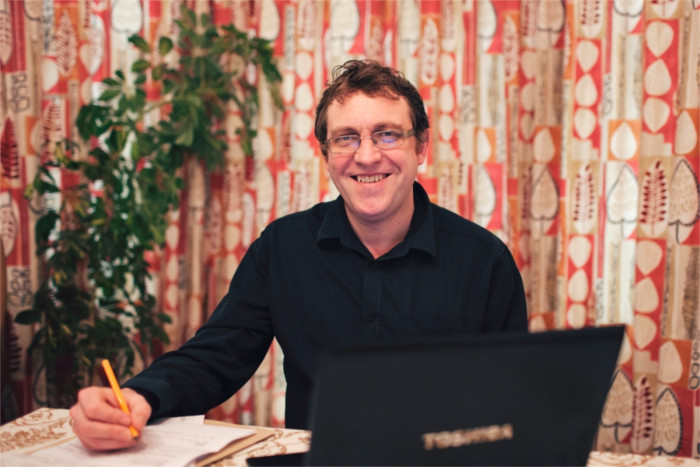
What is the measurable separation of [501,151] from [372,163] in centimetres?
134

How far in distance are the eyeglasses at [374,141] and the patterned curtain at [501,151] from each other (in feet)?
4.10

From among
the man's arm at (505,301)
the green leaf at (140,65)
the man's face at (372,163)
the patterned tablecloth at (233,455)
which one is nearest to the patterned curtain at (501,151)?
the green leaf at (140,65)

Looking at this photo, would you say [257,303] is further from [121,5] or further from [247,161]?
[121,5]

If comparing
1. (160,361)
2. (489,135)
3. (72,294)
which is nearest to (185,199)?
(72,294)

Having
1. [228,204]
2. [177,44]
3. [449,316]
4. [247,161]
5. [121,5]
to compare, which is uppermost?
[121,5]

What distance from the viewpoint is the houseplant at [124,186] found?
248 centimetres

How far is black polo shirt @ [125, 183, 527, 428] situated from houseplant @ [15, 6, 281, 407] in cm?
122

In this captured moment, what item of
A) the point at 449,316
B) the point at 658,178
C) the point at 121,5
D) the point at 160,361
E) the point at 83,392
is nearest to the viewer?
the point at 83,392

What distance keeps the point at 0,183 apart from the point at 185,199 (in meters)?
0.71

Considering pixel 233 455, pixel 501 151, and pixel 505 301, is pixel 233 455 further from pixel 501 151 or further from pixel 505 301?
pixel 501 151

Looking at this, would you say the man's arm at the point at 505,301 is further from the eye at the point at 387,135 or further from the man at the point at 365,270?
the eye at the point at 387,135

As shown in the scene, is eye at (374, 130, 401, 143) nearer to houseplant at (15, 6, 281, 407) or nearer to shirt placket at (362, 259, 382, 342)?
shirt placket at (362, 259, 382, 342)

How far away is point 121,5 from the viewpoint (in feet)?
9.04

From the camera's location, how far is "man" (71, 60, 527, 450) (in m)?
1.36
